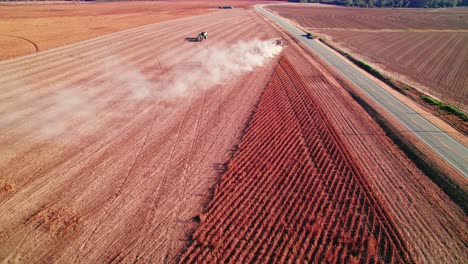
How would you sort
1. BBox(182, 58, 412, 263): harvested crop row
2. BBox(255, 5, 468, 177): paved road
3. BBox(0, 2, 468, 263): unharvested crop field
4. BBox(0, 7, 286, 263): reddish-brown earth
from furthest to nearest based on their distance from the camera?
BBox(255, 5, 468, 177): paved road
BBox(0, 7, 286, 263): reddish-brown earth
BBox(0, 2, 468, 263): unharvested crop field
BBox(182, 58, 412, 263): harvested crop row

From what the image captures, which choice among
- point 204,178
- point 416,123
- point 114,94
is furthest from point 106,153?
point 416,123

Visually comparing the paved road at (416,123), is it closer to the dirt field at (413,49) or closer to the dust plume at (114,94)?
the dirt field at (413,49)

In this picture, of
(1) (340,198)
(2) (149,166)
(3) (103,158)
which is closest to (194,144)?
(2) (149,166)

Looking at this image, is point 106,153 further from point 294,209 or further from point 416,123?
point 416,123

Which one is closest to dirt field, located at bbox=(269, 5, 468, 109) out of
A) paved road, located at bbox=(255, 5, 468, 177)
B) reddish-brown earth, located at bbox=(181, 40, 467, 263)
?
paved road, located at bbox=(255, 5, 468, 177)

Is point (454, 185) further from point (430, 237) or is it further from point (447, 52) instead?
point (447, 52)

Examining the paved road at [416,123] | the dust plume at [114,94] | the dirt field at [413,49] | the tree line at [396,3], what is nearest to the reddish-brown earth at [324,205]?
the paved road at [416,123]

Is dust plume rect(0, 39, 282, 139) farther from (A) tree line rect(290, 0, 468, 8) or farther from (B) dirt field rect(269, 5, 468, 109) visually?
(A) tree line rect(290, 0, 468, 8)
